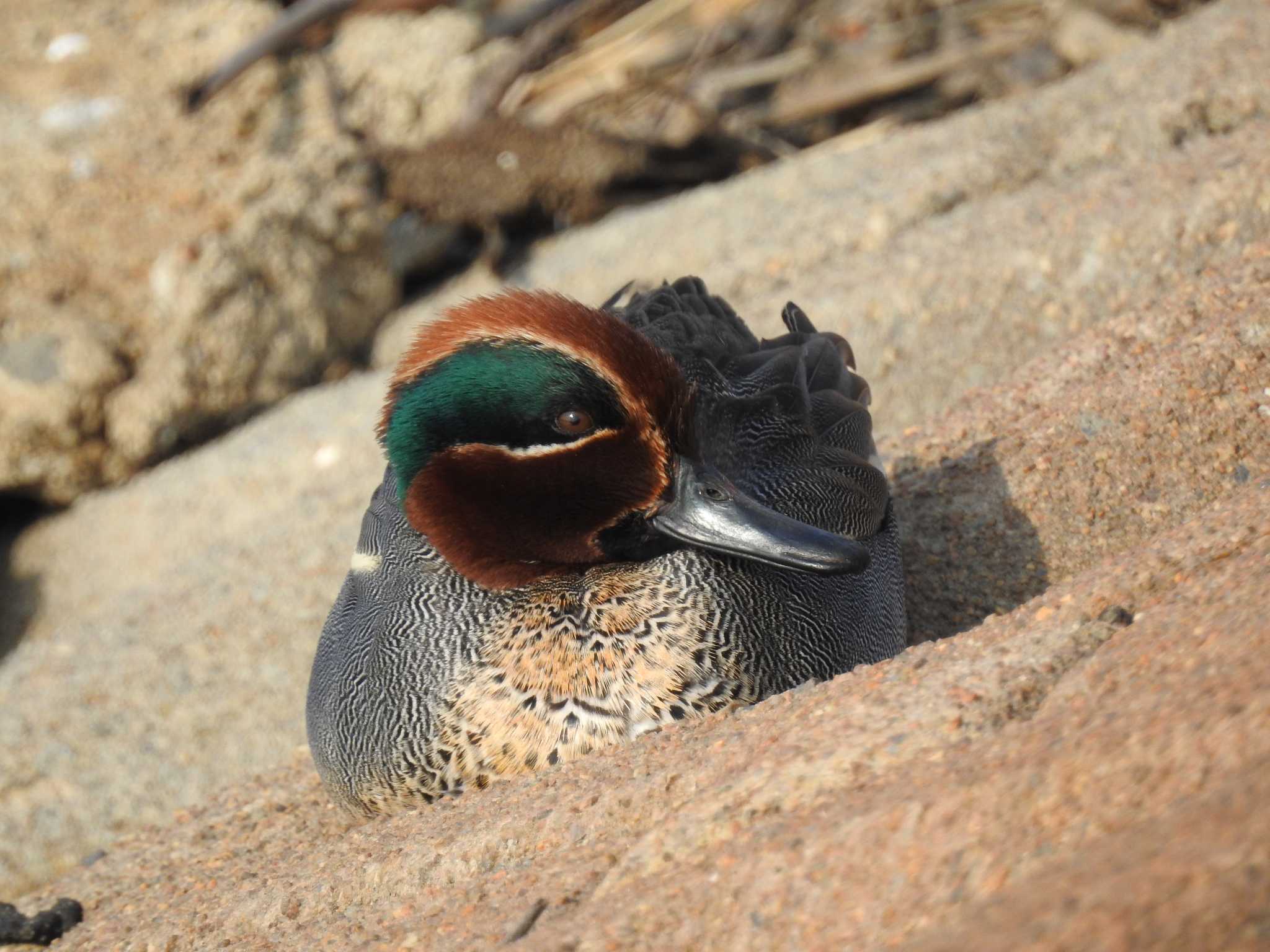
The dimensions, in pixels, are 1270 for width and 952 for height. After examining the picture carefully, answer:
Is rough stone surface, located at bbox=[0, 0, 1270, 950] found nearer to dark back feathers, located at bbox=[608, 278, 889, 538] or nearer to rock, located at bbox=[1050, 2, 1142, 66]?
dark back feathers, located at bbox=[608, 278, 889, 538]

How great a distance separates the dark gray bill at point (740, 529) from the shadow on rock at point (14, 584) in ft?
15.7

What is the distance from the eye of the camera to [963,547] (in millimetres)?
3785

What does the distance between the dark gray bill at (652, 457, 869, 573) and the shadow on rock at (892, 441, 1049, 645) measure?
0.98 metres

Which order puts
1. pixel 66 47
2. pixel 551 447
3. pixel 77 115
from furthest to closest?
pixel 66 47, pixel 77 115, pixel 551 447

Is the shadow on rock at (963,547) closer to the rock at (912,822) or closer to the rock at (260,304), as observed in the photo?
the rock at (912,822)

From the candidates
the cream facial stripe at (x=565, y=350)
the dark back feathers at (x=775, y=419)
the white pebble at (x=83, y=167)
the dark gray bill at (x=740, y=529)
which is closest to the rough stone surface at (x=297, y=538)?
the dark back feathers at (x=775, y=419)

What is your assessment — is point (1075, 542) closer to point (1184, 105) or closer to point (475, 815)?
point (475, 815)

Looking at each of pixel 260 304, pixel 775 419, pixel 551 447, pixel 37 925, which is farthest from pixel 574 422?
pixel 260 304

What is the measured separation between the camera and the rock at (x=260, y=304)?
7.05 m

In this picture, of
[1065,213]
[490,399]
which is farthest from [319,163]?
[490,399]

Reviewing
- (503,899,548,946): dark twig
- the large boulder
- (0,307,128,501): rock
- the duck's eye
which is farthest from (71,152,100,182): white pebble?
(503,899,548,946): dark twig

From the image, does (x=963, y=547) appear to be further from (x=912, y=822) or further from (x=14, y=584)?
(x=14, y=584)

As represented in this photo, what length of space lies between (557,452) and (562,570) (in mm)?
309

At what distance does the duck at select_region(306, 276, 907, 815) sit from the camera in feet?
9.09
